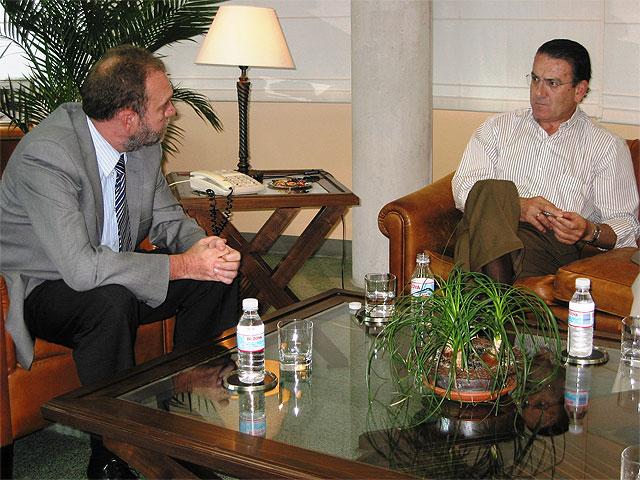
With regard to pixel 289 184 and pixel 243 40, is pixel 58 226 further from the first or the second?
pixel 243 40

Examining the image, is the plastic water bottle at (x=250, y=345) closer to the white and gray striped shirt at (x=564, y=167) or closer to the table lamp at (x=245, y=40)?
the white and gray striped shirt at (x=564, y=167)

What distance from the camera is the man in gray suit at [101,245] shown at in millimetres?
2416

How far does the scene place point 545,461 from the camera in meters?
1.59

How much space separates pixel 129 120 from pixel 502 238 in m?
1.43

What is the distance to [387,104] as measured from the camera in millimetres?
4199

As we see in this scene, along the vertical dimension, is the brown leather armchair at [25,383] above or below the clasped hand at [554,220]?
below

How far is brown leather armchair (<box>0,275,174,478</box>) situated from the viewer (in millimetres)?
2344

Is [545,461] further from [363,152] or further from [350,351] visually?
[363,152]

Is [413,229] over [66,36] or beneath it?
beneath

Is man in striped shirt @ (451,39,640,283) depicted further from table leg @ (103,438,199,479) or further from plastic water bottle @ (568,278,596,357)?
table leg @ (103,438,199,479)

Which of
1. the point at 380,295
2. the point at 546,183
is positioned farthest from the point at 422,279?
the point at 546,183

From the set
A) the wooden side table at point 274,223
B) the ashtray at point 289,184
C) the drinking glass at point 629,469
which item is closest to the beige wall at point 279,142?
the wooden side table at point 274,223

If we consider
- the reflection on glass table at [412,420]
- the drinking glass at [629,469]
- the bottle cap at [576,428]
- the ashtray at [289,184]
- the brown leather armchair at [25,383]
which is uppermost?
the ashtray at [289,184]

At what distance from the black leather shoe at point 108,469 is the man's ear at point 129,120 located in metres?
1.06
